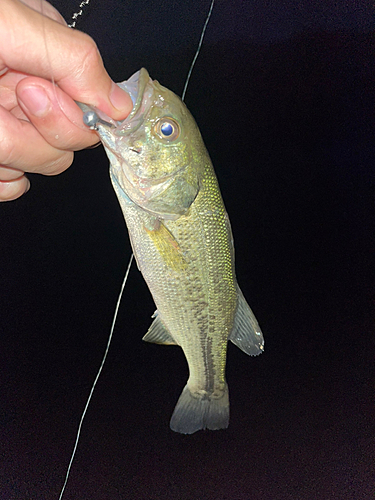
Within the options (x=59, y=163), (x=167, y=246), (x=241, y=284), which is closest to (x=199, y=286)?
(x=167, y=246)

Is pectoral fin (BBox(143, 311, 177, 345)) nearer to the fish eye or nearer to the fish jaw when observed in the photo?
the fish jaw

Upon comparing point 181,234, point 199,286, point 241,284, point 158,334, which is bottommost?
point 158,334

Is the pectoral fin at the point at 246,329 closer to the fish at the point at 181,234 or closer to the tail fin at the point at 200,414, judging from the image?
the fish at the point at 181,234

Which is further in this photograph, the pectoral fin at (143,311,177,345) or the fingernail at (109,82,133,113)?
the pectoral fin at (143,311,177,345)

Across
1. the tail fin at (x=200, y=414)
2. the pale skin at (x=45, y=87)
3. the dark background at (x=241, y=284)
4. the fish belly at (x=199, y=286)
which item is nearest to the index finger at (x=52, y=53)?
the pale skin at (x=45, y=87)

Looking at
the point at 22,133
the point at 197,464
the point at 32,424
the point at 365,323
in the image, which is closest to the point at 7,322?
the point at 32,424

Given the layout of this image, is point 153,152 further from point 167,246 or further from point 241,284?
point 241,284

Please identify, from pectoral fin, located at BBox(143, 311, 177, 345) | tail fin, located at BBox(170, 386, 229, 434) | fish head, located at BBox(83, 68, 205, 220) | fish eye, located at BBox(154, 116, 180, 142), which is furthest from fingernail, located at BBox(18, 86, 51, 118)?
tail fin, located at BBox(170, 386, 229, 434)
